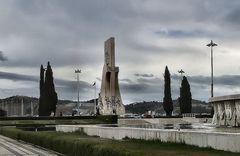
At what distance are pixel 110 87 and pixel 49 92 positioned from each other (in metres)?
13.6

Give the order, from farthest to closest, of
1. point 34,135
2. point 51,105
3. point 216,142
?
point 51,105 → point 34,135 → point 216,142

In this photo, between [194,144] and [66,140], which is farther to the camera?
[66,140]

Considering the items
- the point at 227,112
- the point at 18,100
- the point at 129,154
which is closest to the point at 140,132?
the point at 129,154

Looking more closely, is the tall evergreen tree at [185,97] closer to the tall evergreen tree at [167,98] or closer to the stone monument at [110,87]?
the tall evergreen tree at [167,98]

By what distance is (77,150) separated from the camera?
19.9 meters

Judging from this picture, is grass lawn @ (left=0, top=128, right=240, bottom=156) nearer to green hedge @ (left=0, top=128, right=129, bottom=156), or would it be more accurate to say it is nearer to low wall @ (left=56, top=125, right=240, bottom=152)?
green hedge @ (left=0, top=128, right=129, bottom=156)

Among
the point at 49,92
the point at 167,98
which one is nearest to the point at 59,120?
the point at 49,92

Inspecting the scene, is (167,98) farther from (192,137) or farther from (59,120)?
(192,137)

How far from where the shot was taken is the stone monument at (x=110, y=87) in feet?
272

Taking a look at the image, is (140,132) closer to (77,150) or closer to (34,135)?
(77,150)

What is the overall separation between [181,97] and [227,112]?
6324 centimetres

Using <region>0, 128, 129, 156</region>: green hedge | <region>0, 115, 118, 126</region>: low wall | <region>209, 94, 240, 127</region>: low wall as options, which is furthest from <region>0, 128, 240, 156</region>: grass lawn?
<region>0, 115, 118, 126</region>: low wall

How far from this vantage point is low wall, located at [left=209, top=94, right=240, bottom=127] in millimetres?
29109

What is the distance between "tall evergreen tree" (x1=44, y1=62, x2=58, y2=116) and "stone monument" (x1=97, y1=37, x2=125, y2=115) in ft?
37.7
